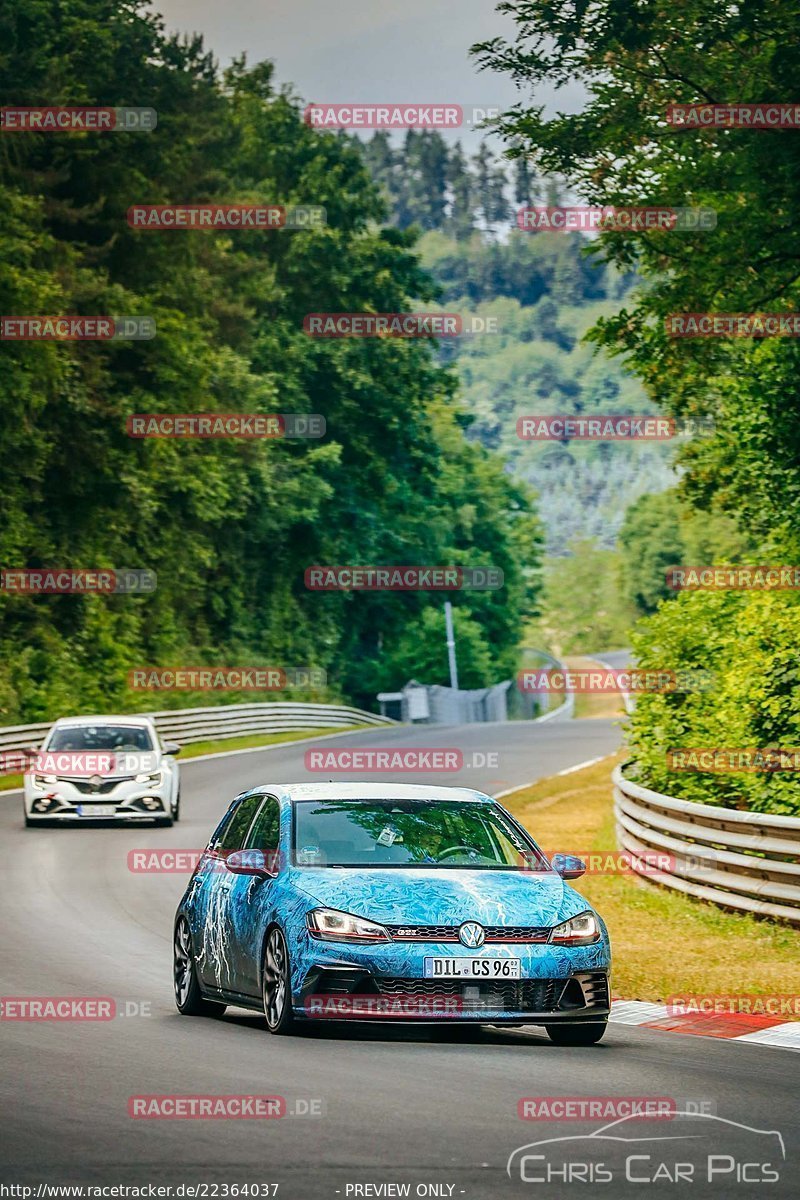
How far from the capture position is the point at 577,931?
35.3 ft

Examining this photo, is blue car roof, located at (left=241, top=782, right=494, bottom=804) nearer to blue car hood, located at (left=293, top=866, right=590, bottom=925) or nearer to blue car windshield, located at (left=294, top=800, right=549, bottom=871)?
blue car windshield, located at (left=294, top=800, right=549, bottom=871)

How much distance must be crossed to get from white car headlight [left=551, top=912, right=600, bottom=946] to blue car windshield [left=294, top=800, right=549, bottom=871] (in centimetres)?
66

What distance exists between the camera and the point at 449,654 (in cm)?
9150

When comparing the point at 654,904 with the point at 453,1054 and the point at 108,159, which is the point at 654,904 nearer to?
the point at 453,1054

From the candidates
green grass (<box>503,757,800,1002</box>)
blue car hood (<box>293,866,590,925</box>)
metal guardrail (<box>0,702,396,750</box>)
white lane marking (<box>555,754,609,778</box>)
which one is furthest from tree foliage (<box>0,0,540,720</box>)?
blue car hood (<box>293,866,590,925</box>)

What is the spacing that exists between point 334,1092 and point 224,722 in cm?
4250

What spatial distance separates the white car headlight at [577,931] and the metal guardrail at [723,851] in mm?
5335

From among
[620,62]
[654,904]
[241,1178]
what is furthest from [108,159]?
[241,1178]

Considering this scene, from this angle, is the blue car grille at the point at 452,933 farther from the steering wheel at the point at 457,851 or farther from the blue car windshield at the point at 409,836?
the steering wheel at the point at 457,851

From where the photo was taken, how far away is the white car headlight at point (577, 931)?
35.0 ft

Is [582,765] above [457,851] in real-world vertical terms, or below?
below

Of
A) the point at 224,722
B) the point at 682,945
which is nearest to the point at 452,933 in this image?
the point at 682,945

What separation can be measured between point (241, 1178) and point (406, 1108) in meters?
1.57

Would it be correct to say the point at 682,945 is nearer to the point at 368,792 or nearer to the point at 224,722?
the point at 368,792
